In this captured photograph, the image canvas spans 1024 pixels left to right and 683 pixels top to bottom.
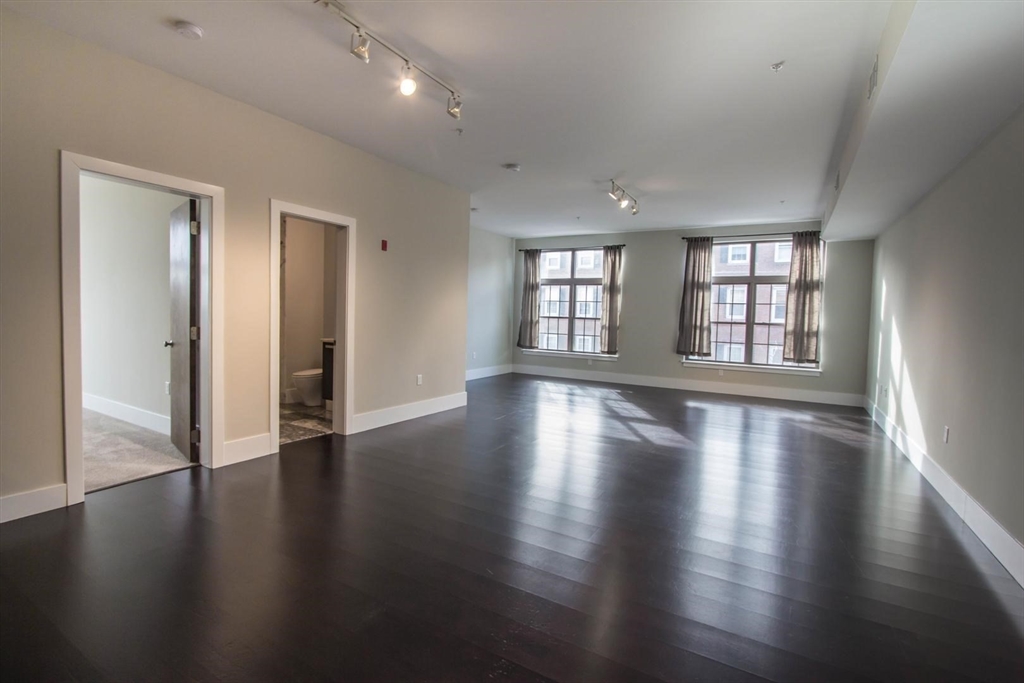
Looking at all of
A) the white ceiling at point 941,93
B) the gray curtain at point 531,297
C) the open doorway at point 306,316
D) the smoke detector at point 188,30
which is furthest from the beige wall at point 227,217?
the white ceiling at point 941,93

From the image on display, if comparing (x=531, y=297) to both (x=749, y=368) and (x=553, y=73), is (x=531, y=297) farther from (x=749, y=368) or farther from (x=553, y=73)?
(x=553, y=73)

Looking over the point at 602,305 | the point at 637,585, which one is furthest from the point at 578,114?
the point at 602,305

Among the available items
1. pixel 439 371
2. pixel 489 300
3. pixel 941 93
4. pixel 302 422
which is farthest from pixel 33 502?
pixel 489 300

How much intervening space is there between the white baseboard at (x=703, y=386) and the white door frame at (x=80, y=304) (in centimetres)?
646

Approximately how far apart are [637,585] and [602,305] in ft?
22.8

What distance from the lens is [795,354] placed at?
706 cm

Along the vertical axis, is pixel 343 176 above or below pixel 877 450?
above

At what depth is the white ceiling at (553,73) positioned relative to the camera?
2377mm

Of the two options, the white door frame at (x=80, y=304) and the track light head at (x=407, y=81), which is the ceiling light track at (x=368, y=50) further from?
the white door frame at (x=80, y=304)

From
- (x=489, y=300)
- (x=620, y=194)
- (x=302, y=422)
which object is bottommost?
(x=302, y=422)

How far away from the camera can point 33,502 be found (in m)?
2.63

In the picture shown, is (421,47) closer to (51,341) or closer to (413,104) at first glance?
(413,104)

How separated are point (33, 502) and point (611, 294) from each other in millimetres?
7658

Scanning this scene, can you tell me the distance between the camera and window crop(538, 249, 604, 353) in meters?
8.93
